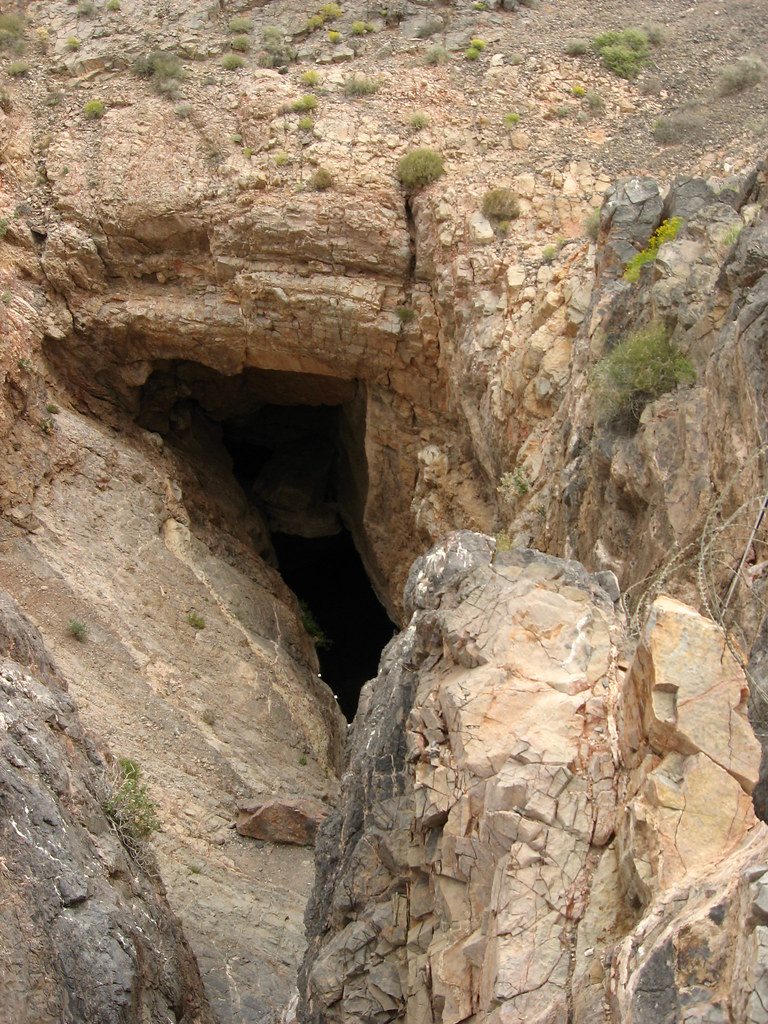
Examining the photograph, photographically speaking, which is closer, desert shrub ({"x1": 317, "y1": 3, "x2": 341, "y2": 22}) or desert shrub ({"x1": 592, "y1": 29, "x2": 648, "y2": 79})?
desert shrub ({"x1": 592, "y1": 29, "x2": 648, "y2": 79})

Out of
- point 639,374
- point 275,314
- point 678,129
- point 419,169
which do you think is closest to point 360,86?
point 419,169

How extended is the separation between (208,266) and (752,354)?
11.5 meters

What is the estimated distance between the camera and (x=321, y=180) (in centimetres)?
1738

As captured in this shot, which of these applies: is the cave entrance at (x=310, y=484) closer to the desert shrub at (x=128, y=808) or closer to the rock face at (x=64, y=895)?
the desert shrub at (x=128, y=808)

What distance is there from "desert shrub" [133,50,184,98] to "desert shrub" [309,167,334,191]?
4.44 meters

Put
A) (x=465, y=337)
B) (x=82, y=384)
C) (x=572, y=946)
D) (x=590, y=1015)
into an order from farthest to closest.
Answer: (x=82, y=384)
(x=465, y=337)
(x=572, y=946)
(x=590, y=1015)

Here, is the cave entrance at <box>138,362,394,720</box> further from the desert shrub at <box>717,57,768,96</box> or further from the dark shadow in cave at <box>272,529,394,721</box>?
the desert shrub at <box>717,57,768,96</box>

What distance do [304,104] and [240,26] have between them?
4154mm

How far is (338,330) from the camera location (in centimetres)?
1758

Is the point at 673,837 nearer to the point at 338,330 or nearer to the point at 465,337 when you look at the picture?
the point at 465,337

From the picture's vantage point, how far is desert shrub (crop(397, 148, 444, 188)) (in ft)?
57.3

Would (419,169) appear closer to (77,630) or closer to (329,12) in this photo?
(329,12)

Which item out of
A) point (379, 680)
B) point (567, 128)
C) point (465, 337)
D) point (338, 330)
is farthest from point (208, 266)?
point (379, 680)

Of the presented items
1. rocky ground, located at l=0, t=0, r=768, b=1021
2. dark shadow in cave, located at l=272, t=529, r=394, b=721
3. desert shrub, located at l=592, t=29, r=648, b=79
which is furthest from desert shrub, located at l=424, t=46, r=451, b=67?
dark shadow in cave, located at l=272, t=529, r=394, b=721
